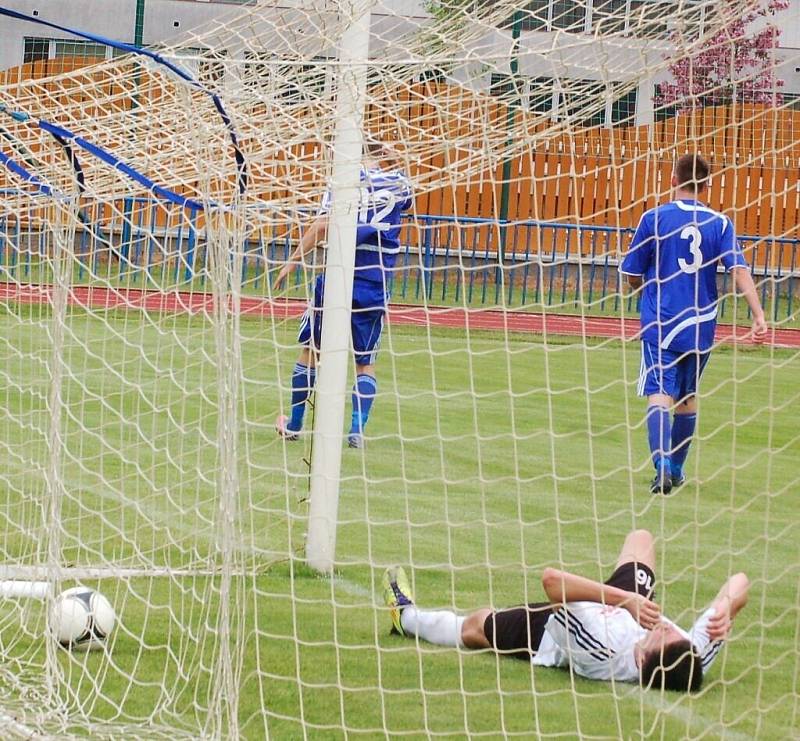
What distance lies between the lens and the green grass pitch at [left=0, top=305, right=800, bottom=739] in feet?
14.3

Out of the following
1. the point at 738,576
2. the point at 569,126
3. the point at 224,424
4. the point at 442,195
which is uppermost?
the point at 442,195

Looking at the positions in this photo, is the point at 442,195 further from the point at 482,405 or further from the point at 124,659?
the point at 124,659

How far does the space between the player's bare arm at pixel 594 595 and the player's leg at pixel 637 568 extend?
18 cm

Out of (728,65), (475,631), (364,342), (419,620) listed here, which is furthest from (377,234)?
(728,65)

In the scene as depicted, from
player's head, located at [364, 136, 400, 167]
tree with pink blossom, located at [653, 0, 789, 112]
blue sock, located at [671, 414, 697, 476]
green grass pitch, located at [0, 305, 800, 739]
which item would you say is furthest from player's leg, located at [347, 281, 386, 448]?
player's head, located at [364, 136, 400, 167]

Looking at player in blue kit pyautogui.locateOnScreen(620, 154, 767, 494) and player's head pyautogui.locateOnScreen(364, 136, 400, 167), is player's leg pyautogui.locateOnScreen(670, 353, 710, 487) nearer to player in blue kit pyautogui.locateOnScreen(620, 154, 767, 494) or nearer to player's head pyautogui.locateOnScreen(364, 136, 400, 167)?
player in blue kit pyautogui.locateOnScreen(620, 154, 767, 494)

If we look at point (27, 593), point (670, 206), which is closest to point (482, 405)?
point (670, 206)

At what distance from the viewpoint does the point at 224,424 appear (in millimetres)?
4129

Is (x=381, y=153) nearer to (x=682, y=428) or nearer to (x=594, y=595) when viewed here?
(x=594, y=595)

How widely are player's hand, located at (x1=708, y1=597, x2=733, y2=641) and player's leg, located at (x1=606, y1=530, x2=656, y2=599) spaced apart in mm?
275

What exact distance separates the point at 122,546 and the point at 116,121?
5.73 feet

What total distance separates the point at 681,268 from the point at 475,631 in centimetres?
323

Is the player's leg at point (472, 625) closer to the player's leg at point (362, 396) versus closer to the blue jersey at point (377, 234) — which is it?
the blue jersey at point (377, 234)

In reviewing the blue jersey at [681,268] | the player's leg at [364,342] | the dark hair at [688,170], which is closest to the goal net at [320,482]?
the player's leg at [364,342]
